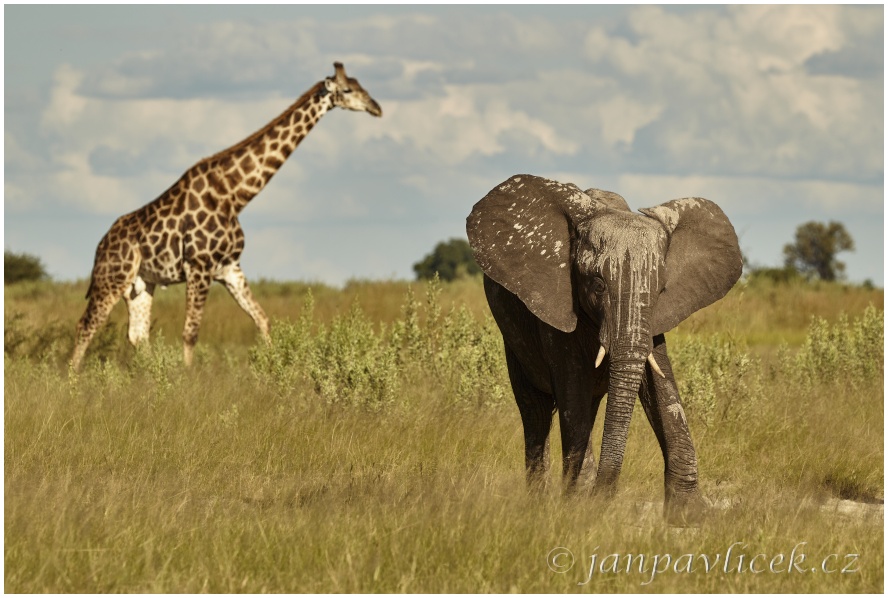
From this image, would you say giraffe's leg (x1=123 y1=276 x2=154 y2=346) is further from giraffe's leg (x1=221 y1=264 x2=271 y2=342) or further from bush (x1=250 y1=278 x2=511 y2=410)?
bush (x1=250 y1=278 x2=511 y2=410)

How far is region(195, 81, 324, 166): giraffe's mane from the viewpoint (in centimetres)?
1580

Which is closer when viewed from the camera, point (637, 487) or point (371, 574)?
point (371, 574)

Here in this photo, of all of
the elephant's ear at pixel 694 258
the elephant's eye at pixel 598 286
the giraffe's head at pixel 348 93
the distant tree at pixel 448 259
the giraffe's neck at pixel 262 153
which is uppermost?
the distant tree at pixel 448 259

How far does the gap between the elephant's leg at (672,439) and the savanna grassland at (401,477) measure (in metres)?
0.15

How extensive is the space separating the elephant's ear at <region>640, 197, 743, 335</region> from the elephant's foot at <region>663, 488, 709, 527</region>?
3.35ft

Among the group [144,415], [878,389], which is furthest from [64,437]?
[878,389]

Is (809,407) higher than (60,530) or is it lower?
higher

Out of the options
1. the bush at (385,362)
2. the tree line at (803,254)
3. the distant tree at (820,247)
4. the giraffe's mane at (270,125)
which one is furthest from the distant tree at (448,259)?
the bush at (385,362)

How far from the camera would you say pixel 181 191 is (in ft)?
50.7

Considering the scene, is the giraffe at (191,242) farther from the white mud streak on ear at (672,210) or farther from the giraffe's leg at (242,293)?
the white mud streak on ear at (672,210)

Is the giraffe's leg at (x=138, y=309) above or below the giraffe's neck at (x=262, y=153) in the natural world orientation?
below

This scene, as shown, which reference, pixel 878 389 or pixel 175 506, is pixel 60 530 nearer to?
pixel 175 506

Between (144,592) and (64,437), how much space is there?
3868mm

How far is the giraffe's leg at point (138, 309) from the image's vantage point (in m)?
15.6
